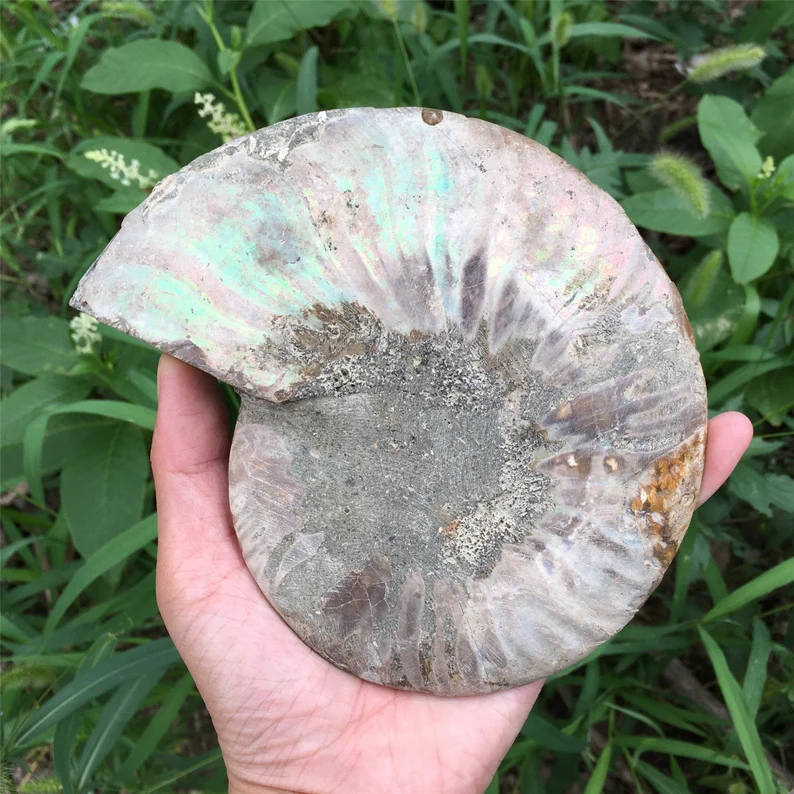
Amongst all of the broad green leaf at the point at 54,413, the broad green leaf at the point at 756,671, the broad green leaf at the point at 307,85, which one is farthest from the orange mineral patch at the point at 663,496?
the broad green leaf at the point at 307,85

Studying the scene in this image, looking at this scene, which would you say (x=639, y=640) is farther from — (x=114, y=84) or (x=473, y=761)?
(x=114, y=84)

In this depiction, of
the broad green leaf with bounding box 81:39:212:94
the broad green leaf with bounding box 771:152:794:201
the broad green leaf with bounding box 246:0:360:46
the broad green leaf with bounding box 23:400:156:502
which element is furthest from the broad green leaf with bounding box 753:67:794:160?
the broad green leaf with bounding box 23:400:156:502

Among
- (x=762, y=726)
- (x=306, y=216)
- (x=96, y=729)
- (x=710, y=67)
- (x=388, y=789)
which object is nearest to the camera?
(x=306, y=216)

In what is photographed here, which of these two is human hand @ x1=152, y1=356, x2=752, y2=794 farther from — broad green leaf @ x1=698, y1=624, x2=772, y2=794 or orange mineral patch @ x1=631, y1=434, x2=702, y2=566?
broad green leaf @ x1=698, y1=624, x2=772, y2=794

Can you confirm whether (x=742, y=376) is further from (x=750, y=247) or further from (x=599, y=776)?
(x=599, y=776)

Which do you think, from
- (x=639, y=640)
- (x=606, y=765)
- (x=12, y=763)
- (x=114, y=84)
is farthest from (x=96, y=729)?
→ (x=114, y=84)

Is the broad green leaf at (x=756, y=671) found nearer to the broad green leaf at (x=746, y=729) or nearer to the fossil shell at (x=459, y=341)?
the broad green leaf at (x=746, y=729)

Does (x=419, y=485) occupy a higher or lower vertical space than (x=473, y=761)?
higher
